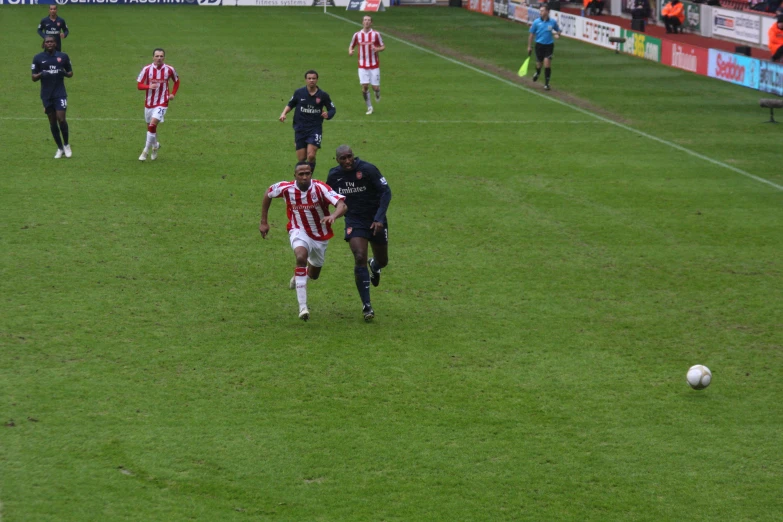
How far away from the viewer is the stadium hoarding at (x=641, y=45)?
3788cm

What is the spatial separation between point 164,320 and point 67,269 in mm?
2572

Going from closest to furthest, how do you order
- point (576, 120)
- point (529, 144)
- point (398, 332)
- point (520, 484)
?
point (520, 484) → point (398, 332) → point (529, 144) → point (576, 120)

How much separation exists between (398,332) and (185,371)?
2.81 metres

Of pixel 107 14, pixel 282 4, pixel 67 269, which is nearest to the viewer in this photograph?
pixel 67 269

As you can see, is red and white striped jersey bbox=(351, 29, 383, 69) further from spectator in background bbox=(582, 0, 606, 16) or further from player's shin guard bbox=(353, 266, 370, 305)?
spectator in background bbox=(582, 0, 606, 16)

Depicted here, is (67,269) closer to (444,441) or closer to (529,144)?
(444,441)

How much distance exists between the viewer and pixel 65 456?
962cm

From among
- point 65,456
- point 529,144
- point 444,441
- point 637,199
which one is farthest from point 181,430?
point 529,144

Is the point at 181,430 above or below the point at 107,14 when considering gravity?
below

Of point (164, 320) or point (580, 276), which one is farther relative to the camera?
point (580, 276)

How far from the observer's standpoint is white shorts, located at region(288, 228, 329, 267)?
43.3ft

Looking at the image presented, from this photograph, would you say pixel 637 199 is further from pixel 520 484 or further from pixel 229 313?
pixel 520 484

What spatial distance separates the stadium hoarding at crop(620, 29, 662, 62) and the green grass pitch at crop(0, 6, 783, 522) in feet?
36.6

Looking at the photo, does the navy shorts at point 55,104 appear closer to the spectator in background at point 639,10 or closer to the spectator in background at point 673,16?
the spectator in background at point 639,10
